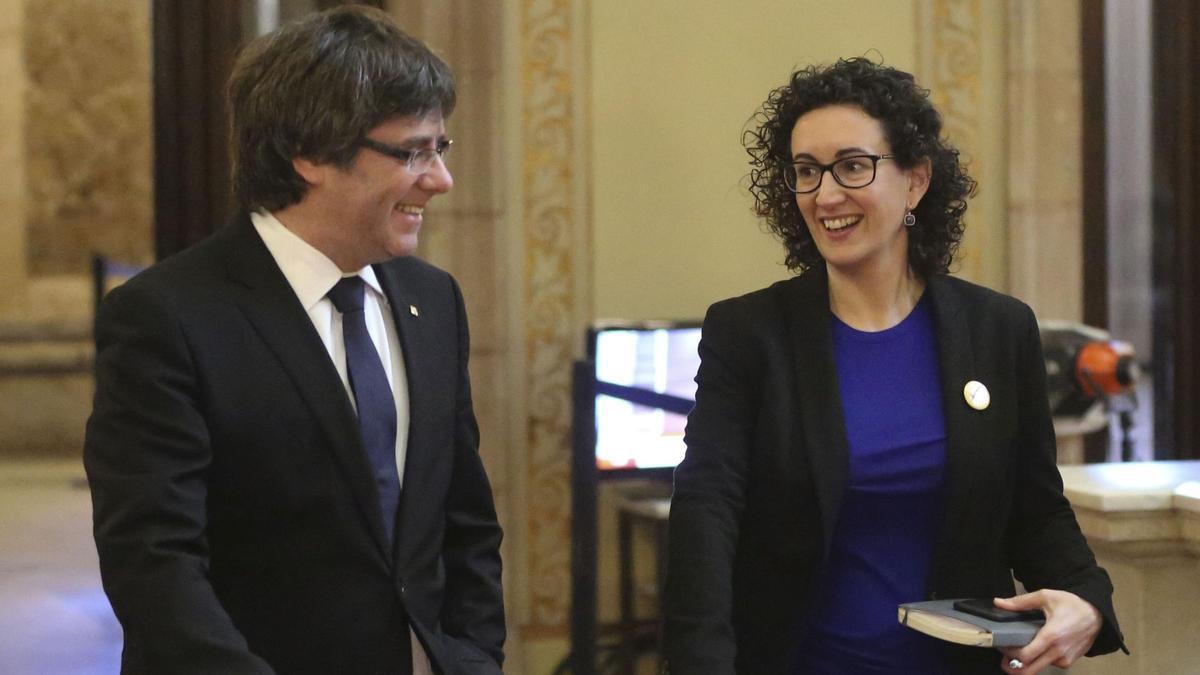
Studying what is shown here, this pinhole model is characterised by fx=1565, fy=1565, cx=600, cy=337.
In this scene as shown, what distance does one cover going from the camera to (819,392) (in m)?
2.13

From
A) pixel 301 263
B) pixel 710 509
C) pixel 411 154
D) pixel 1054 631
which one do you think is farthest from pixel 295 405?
pixel 1054 631

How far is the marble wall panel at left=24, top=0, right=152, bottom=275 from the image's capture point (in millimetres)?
12102

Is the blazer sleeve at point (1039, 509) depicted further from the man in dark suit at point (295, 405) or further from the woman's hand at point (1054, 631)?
the man in dark suit at point (295, 405)

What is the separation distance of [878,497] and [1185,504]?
2.22 ft

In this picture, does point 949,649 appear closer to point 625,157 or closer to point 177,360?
point 177,360

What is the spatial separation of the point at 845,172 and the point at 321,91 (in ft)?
2.39

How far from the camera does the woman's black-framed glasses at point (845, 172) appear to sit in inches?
85.4

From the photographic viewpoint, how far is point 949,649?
2.12 metres

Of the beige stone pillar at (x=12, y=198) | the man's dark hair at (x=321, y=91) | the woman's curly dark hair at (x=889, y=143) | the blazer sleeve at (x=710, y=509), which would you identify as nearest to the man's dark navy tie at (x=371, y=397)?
the man's dark hair at (x=321, y=91)

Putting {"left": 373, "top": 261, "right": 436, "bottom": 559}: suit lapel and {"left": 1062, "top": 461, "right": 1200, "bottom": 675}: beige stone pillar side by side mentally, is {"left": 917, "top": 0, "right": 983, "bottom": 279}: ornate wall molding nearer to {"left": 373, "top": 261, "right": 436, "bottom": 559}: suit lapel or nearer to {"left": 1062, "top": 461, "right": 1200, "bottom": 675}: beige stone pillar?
{"left": 1062, "top": 461, "right": 1200, "bottom": 675}: beige stone pillar

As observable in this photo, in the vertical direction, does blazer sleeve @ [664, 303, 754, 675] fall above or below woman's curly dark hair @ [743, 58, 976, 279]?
below

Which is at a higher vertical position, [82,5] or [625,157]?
[82,5]

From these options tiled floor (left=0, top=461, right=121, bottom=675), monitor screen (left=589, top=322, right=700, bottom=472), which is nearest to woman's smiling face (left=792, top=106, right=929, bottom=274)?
monitor screen (left=589, top=322, right=700, bottom=472)

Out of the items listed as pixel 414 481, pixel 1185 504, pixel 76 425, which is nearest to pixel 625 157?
pixel 1185 504
